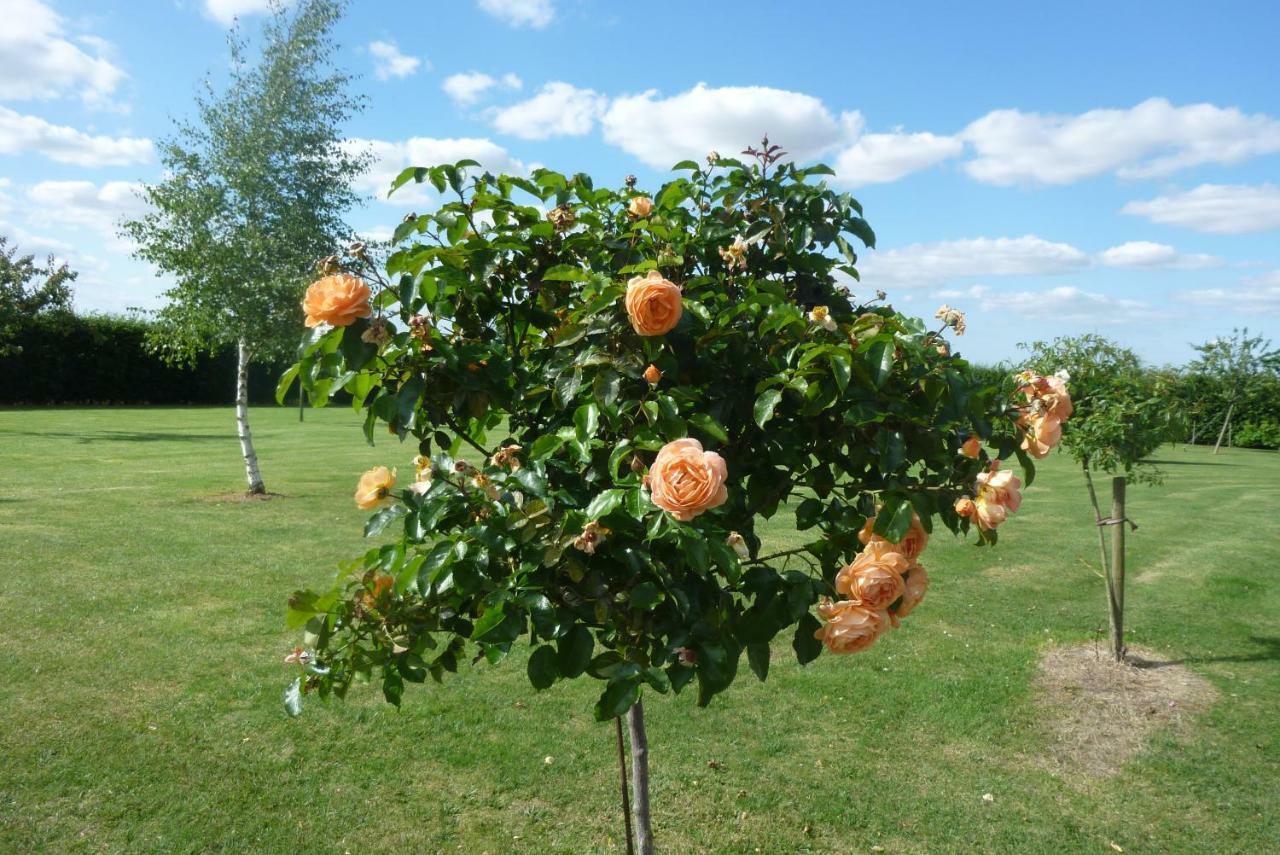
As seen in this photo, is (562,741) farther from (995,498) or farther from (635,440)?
(995,498)

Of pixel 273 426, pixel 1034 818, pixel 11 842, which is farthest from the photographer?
pixel 273 426

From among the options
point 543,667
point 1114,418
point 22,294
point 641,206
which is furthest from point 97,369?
point 543,667

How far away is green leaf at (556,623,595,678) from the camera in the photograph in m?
1.99

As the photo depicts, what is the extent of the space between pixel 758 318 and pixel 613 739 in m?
3.58

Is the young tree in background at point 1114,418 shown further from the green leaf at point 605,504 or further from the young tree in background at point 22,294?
the young tree in background at point 22,294

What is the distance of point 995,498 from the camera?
1934 mm

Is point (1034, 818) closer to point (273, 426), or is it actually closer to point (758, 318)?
point (758, 318)

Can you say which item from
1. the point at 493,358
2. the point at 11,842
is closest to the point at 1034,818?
the point at 493,358

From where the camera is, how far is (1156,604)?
8680 millimetres

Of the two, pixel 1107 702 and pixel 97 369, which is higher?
pixel 97 369

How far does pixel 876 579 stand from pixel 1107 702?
496 cm

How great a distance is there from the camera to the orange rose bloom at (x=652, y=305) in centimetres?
192

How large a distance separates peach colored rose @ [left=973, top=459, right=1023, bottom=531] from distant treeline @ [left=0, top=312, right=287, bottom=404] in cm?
2852

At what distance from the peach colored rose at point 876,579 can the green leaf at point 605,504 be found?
53 cm
